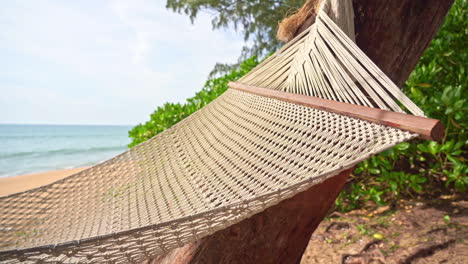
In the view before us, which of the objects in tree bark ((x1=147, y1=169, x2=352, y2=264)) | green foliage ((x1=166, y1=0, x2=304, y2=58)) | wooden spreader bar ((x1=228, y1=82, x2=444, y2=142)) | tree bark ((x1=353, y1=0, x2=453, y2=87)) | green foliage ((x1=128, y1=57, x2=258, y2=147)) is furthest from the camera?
green foliage ((x1=166, y1=0, x2=304, y2=58))

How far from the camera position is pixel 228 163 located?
993mm

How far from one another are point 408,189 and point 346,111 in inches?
62.6

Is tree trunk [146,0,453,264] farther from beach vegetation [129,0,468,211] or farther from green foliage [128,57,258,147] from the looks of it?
green foliage [128,57,258,147]

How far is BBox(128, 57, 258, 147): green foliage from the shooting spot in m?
2.62

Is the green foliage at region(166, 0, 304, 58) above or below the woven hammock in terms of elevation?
above

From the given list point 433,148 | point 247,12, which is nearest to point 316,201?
point 433,148

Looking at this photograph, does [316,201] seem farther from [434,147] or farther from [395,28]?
[434,147]

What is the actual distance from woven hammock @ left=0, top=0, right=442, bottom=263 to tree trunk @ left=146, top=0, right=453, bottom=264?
9 cm

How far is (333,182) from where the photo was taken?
920 millimetres

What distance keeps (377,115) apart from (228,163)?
46cm

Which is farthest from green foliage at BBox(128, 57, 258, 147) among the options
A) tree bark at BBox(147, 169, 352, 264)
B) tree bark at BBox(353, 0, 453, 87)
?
tree bark at BBox(147, 169, 352, 264)

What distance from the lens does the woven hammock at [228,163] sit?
669 millimetres

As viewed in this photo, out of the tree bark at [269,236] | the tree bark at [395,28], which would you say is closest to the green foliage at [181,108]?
the tree bark at [395,28]

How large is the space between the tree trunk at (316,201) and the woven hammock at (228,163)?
0.09 m
